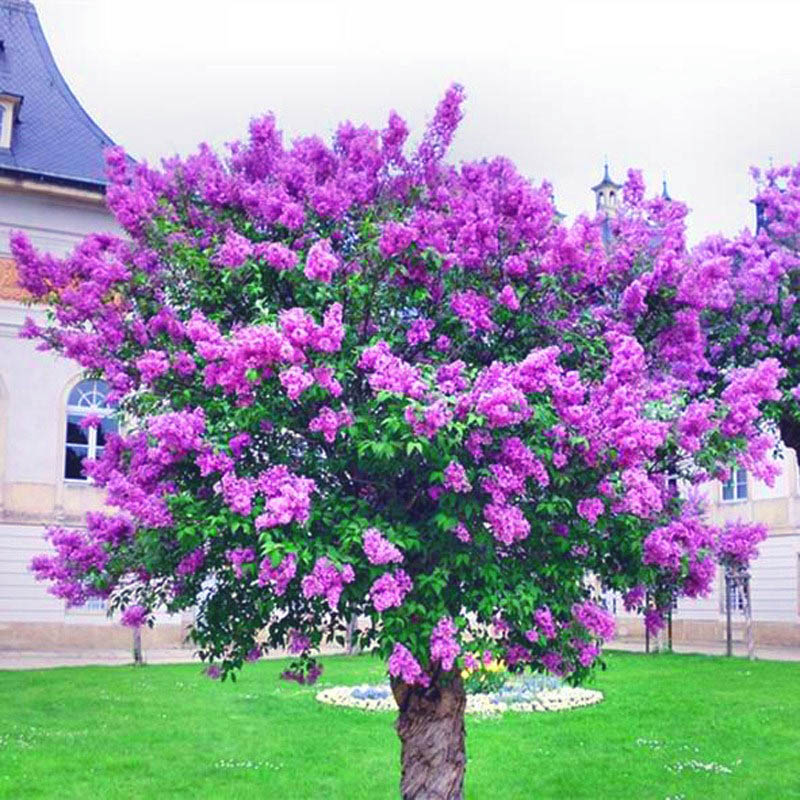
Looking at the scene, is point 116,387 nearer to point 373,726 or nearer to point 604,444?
point 604,444

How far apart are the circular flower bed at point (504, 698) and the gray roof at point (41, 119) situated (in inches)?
529

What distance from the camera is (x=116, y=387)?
7109mm

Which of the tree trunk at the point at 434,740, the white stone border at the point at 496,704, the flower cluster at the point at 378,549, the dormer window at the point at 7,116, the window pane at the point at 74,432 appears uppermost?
the dormer window at the point at 7,116

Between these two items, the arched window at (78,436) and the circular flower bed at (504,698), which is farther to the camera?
the arched window at (78,436)

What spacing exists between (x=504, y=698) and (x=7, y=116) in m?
17.3

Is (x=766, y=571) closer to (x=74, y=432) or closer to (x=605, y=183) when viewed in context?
(x=74, y=432)

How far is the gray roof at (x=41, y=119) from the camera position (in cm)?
2416

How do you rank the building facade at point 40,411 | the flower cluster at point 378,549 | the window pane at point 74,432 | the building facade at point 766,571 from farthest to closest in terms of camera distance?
1. the building facade at point 766,571
2. the window pane at point 74,432
3. the building facade at point 40,411
4. the flower cluster at point 378,549

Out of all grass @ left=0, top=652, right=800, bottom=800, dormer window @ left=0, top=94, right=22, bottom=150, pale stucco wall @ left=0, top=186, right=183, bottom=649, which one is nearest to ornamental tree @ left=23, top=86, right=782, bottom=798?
grass @ left=0, top=652, right=800, bottom=800

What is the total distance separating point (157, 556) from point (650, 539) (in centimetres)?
289

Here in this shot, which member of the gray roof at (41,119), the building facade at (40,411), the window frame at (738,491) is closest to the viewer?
the building facade at (40,411)

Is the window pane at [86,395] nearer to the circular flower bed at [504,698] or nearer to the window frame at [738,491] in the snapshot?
the circular flower bed at [504,698]

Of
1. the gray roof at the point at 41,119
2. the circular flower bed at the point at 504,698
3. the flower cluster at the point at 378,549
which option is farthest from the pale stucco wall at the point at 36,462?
the flower cluster at the point at 378,549

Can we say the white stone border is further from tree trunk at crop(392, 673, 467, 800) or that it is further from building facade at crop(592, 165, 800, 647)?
building facade at crop(592, 165, 800, 647)
